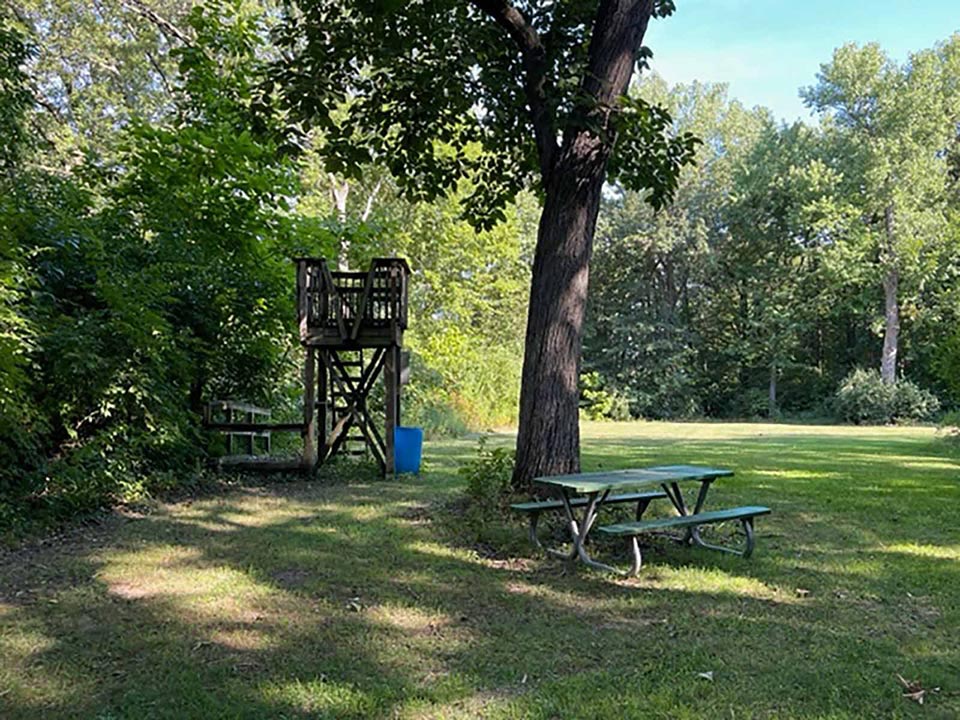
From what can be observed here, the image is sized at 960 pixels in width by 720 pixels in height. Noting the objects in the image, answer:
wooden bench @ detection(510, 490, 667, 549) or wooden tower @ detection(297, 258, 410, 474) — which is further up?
wooden tower @ detection(297, 258, 410, 474)

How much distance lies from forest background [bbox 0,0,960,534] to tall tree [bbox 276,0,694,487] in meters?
0.49

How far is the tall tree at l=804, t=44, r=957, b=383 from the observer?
31812 millimetres

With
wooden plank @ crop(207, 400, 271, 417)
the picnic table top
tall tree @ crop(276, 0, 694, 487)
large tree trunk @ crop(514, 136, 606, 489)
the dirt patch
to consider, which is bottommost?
the dirt patch

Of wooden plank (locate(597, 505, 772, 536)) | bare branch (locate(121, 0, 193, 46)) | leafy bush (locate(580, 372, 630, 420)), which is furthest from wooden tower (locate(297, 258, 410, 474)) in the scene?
leafy bush (locate(580, 372, 630, 420))

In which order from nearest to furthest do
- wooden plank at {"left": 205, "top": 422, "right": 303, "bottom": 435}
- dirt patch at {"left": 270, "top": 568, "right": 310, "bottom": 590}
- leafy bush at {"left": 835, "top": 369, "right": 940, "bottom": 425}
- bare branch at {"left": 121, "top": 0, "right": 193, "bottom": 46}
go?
1. dirt patch at {"left": 270, "top": 568, "right": 310, "bottom": 590}
2. wooden plank at {"left": 205, "top": 422, "right": 303, "bottom": 435}
3. bare branch at {"left": 121, "top": 0, "right": 193, "bottom": 46}
4. leafy bush at {"left": 835, "top": 369, "right": 940, "bottom": 425}

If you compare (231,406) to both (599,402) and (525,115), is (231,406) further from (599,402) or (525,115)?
(599,402)

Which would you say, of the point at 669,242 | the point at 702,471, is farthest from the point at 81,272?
the point at 669,242

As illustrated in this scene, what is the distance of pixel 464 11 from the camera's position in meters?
7.88

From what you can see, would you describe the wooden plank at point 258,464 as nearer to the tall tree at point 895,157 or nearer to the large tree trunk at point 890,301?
the tall tree at point 895,157

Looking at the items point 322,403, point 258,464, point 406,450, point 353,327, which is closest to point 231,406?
point 258,464

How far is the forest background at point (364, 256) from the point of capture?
23.7 ft

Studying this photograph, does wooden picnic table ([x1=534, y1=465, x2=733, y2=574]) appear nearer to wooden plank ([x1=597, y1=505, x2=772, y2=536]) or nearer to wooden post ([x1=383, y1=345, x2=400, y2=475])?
wooden plank ([x1=597, y1=505, x2=772, y2=536])

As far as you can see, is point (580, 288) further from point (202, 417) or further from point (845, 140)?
point (845, 140)

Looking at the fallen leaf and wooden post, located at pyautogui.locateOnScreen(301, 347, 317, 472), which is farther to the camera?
wooden post, located at pyautogui.locateOnScreen(301, 347, 317, 472)
